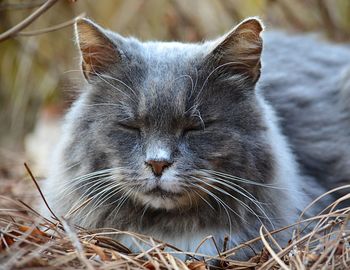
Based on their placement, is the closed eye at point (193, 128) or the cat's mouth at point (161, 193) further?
the closed eye at point (193, 128)

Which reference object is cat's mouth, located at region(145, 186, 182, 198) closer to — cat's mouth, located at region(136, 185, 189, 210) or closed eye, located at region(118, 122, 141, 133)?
cat's mouth, located at region(136, 185, 189, 210)

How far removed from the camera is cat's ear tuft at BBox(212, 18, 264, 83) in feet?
9.27

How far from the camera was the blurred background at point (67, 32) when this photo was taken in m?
5.76

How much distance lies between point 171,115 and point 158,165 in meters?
0.25

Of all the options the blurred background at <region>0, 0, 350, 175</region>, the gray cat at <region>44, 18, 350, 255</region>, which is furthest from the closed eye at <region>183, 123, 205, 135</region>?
the blurred background at <region>0, 0, 350, 175</region>

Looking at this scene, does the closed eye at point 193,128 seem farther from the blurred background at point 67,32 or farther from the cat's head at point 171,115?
the blurred background at point 67,32

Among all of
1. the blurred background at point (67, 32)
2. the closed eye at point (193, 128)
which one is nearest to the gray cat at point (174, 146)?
the closed eye at point (193, 128)

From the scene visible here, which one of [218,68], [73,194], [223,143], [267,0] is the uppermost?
[267,0]

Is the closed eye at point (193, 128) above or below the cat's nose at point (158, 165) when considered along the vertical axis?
above

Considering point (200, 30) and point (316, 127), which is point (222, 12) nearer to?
point (200, 30)

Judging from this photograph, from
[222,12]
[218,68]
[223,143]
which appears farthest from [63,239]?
[222,12]

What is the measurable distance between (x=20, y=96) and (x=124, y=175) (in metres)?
4.26

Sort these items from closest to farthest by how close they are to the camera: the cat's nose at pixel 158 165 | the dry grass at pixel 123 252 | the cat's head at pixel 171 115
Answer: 1. the dry grass at pixel 123 252
2. the cat's nose at pixel 158 165
3. the cat's head at pixel 171 115

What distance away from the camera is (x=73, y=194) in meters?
3.01
